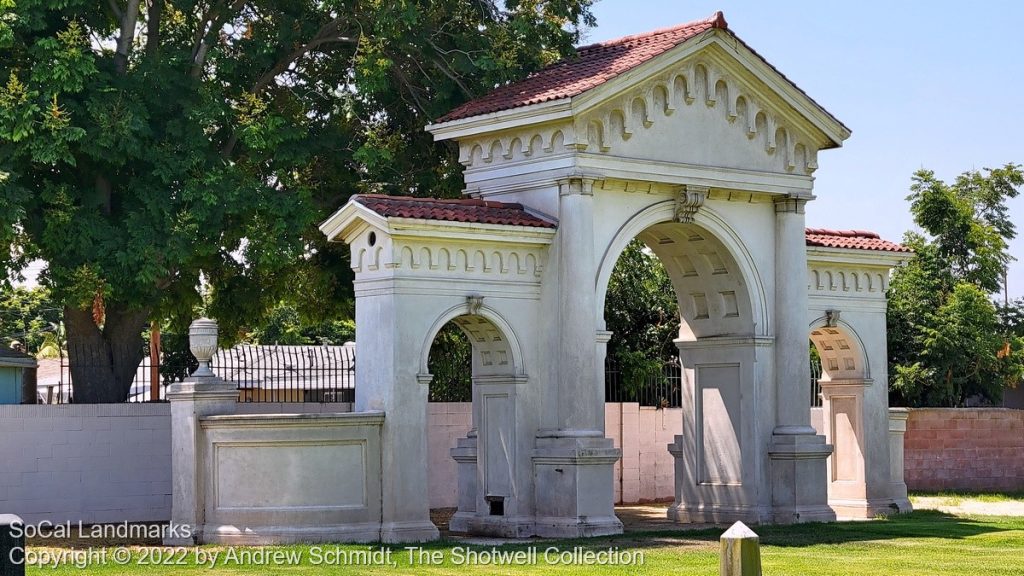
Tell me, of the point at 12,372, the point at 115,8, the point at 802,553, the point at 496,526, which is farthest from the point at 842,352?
the point at 12,372

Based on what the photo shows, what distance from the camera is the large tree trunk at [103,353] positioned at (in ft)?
80.2

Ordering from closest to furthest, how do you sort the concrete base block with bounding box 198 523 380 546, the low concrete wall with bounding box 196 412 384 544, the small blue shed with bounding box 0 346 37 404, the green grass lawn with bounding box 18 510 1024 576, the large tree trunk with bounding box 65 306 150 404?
the green grass lawn with bounding box 18 510 1024 576, the concrete base block with bounding box 198 523 380 546, the low concrete wall with bounding box 196 412 384 544, the large tree trunk with bounding box 65 306 150 404, the small blue shed with bounding box 0 346 37 404

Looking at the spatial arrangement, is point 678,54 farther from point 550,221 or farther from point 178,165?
point 178,165

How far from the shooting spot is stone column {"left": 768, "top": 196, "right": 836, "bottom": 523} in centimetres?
2350

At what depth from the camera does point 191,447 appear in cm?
1969

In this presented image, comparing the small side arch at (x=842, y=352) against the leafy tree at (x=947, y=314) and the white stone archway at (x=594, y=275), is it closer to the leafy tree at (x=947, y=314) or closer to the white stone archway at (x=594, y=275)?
the white stone archway at (x=594, y=275)

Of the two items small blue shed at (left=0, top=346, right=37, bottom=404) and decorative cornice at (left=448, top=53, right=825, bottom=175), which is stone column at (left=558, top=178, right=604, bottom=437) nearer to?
decorative cornice at (left=448, top=53, right=825, bottom=175)

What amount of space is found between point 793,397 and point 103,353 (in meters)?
10.5

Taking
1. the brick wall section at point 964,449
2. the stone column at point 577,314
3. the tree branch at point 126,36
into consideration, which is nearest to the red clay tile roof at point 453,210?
the stone column at point 577,314

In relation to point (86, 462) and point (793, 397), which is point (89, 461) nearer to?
point (86, 462)

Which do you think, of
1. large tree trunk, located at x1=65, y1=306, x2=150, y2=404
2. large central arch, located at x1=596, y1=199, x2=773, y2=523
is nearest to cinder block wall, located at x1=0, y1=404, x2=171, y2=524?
large tree trunk, located at x1=65, y1=306, x2=150, y2=404

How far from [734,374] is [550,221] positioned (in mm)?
4336

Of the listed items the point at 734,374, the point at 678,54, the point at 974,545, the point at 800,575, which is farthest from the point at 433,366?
the point at 800,575

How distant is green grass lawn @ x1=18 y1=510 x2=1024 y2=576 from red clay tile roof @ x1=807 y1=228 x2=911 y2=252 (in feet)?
15.7
